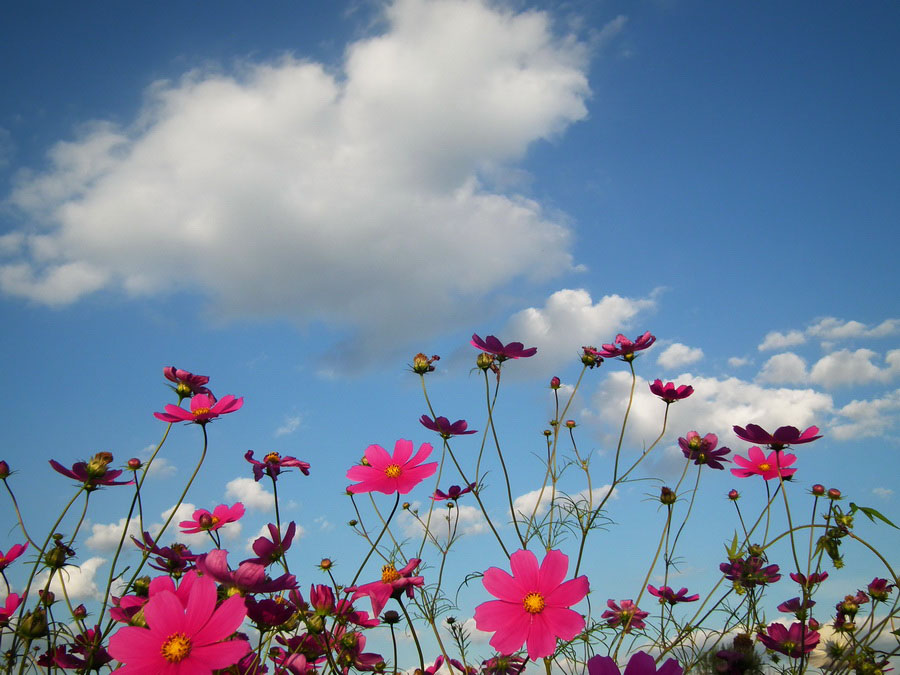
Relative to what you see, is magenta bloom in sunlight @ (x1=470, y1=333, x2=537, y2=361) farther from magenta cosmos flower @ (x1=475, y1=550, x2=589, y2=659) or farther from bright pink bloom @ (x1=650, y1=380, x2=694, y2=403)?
magenta cosmos flower @ (x1=475, y1=550, x2=589, y2=659)

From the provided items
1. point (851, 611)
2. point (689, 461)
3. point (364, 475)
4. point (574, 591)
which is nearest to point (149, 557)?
point (364, 475)

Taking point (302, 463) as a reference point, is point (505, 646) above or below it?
below

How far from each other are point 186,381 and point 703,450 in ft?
5.65

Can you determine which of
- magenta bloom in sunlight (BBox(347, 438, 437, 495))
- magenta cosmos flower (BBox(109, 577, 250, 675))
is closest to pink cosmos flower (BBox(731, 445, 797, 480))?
magenta bloom in sunlight (BBox(347, 438, 437, 495))

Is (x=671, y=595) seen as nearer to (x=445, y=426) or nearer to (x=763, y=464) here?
(x=763, y=464)

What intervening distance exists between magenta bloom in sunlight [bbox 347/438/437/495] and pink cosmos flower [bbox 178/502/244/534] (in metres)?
0.46

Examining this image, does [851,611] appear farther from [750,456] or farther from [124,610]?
[124,610]

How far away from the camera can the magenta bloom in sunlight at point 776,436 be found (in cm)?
171

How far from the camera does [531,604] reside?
1081 mm

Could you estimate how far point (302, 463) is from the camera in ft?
5.37

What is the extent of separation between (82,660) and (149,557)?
0.93ft

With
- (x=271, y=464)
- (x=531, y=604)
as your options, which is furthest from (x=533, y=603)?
(x=271, y=464)

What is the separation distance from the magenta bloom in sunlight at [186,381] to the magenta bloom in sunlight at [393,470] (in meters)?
0.60

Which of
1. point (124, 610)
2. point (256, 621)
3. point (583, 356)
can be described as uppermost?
point (583, 356)
